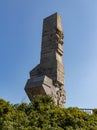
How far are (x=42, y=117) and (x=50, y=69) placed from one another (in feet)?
15.6

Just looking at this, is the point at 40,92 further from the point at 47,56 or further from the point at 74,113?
the point at 74,113

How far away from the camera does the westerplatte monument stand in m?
11.9

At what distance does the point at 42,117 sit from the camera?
8094mm

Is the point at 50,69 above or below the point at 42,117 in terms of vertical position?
above

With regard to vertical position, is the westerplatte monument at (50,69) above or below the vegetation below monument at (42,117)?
above

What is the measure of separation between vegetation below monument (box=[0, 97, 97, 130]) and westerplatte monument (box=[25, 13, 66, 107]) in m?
2.69

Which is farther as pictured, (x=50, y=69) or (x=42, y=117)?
(x=50, y=69)

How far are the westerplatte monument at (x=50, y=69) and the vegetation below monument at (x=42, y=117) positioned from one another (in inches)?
106

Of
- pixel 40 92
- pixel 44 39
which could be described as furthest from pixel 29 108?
pixel 44 39

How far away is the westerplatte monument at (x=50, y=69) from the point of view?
11914mm

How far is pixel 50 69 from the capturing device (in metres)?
12.7

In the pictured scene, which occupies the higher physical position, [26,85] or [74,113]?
[26,85]

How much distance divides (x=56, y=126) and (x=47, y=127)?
351 millimetres

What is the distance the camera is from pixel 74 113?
28.8 ft
